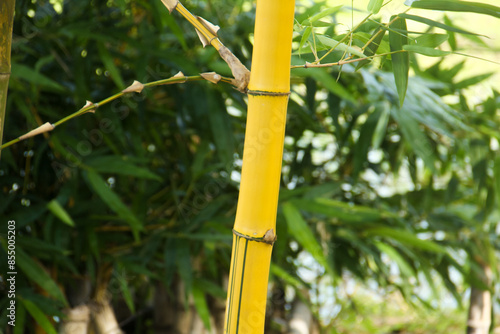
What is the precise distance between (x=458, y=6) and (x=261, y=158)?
102 millimetres

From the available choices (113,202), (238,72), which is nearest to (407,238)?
(113,202)

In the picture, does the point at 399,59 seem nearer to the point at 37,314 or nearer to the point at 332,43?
the point at 332,43

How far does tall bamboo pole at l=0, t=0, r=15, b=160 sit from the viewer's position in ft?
0.79

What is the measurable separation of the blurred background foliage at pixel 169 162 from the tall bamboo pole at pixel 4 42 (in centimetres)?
A: 23

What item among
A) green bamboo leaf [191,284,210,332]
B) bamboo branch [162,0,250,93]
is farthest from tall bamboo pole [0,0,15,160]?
green bamboo leaf [191,284,210,332]

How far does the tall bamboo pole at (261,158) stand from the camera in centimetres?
22

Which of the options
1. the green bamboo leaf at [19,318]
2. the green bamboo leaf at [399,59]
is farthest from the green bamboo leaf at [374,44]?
the green bamboo leaf at [19,318]

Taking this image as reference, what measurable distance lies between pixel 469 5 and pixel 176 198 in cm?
47

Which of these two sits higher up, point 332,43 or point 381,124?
point 381,124

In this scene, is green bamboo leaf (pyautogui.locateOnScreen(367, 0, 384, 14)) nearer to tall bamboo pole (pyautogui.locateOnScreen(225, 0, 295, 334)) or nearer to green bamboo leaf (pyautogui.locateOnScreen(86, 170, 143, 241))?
tall bamboo pole (pyautogui.locateOnScreen(225, 0, 295, 334))

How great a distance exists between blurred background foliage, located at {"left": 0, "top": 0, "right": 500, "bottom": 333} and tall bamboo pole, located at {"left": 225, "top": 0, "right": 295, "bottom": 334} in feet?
0.68

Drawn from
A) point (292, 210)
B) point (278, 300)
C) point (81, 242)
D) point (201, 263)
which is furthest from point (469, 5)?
point (278, 300)

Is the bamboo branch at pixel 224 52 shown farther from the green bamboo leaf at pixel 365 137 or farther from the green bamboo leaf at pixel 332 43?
the green bamboo leaf at pixel 365 137

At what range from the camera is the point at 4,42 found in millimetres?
245
